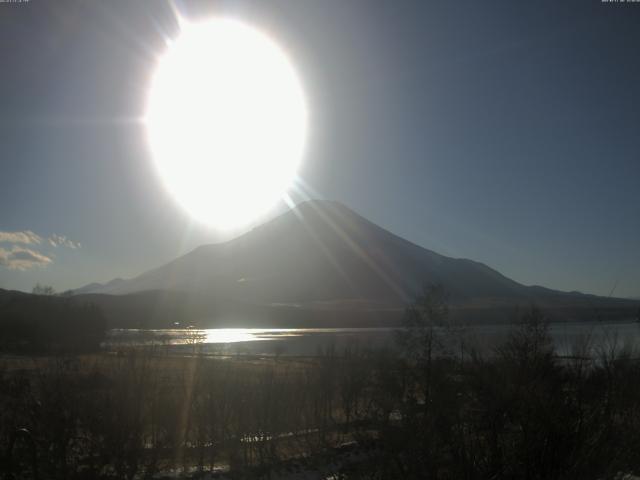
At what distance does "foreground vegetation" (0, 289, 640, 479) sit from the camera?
184 inches

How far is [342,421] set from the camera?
1939 cm

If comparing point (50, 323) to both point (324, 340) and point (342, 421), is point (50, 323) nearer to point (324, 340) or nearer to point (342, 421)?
point (324, 340)

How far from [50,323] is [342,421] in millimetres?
39034

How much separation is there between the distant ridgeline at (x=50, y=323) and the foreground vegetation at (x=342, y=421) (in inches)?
1211

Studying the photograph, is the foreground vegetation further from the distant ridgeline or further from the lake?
the distant ridgeline

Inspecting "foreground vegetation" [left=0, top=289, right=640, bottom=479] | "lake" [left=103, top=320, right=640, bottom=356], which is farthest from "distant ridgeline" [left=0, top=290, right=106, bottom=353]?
"foreground vegetation" [left=0, top=289, right=640, bottom=479]

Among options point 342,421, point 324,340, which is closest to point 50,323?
point 324,340

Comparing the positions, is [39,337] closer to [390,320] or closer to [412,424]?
[412,424]

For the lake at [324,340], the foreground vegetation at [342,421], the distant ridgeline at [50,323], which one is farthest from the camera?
the distant ridgeline at [50,323]

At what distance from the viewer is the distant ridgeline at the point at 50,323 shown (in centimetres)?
4394

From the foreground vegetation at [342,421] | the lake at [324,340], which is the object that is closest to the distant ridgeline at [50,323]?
the lake at [324,340]

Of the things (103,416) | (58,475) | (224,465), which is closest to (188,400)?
(224,465)

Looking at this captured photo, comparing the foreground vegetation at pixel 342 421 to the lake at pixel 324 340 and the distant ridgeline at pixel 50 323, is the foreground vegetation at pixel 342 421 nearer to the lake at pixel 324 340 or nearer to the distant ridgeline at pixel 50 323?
the lake at pixel 324 340

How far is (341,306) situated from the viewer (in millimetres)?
185125
